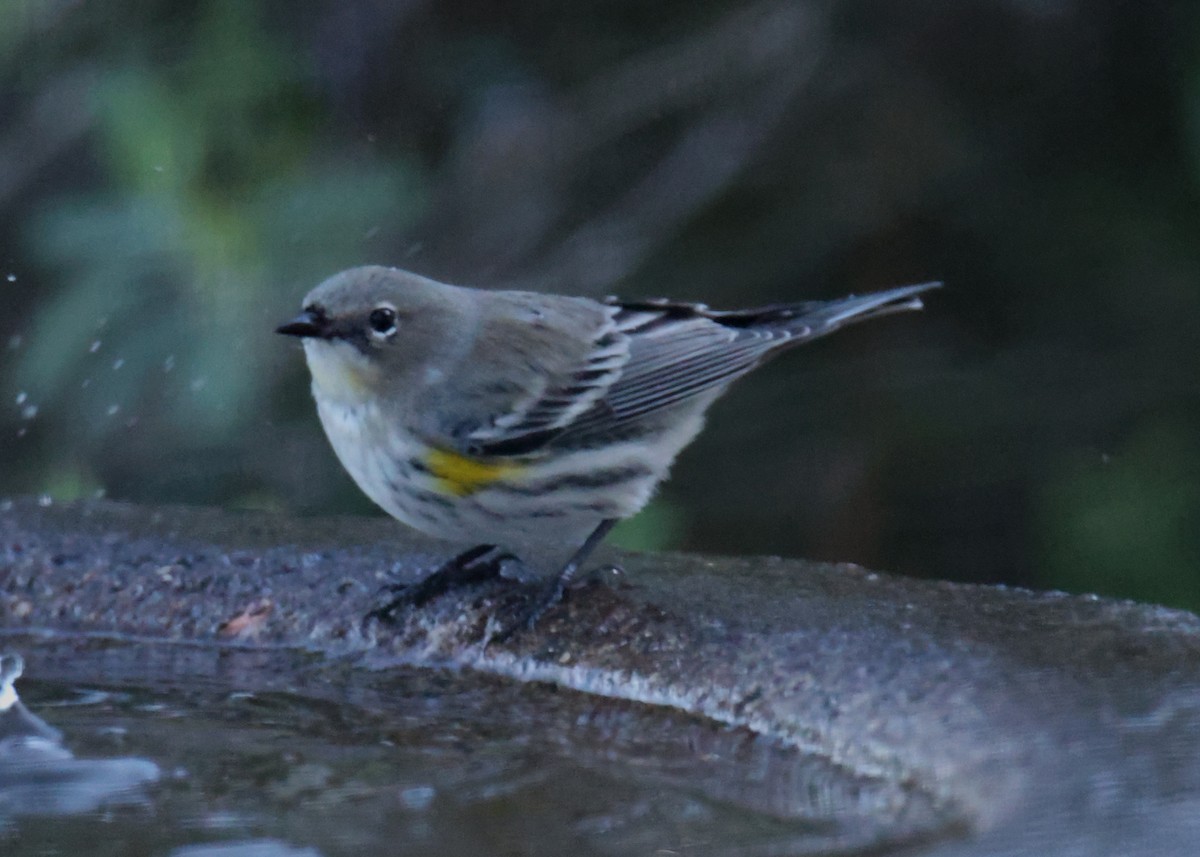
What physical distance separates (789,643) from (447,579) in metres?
0.71

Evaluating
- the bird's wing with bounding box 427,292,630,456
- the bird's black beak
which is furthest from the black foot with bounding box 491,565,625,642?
the bird's black beak

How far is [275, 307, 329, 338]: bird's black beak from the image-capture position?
3157 millimetres

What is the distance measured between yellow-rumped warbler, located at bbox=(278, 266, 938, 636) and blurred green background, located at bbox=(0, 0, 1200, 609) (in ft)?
2.75

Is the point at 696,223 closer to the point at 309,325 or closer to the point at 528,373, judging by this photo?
the point at 528,373

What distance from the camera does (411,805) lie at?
2.09 meters

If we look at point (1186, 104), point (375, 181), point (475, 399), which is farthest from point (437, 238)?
point (1186, 104)

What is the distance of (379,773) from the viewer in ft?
7.42

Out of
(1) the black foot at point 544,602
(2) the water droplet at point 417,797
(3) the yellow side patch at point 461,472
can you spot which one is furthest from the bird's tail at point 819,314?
(2) the water droplet at point 417,797

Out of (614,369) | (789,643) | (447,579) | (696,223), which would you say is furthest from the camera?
(696,223)

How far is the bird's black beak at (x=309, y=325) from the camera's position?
10.4 feet

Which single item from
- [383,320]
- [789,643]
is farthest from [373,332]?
[789,643]

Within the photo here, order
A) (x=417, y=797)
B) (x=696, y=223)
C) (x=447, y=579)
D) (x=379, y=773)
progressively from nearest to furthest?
(x=417, y=797), (x=379, y=773), (x=447, y=579), (x=696, y=223)

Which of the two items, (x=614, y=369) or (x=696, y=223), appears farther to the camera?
(x=696, y=223)

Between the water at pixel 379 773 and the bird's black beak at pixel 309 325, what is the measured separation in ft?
2.02
